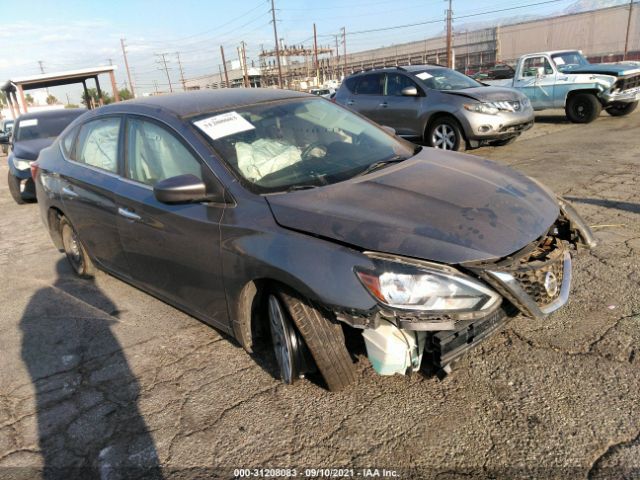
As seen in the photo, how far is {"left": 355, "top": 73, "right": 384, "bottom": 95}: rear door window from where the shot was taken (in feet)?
32.4

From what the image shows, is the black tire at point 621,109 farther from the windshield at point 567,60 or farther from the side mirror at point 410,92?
the side mirror at point 410,92

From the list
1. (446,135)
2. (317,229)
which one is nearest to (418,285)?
(317,229)

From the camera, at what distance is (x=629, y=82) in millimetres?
11125

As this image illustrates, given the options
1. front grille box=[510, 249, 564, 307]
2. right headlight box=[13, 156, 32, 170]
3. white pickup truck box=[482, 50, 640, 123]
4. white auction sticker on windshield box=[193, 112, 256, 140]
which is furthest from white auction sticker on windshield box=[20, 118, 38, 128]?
white pickup truck box=[482, 50, 640, 123]

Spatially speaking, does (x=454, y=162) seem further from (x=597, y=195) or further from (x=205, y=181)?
(x=597, y=195)

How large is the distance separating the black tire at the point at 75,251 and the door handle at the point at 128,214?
1232 mm

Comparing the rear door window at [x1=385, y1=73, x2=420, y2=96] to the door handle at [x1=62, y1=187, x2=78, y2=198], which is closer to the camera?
the door handle at [x1=62, y1=187, x2=78, y2=198]

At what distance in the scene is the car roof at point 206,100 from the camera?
3.18m

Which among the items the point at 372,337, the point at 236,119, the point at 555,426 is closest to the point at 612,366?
the point at 555,426

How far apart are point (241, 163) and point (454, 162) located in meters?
1.40

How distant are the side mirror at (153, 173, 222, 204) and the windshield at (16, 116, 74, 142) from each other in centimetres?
824

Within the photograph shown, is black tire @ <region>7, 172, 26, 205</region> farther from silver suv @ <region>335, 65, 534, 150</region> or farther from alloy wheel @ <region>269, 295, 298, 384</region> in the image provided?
alloy wheel @ <region>269, 295, 298, 384</region>

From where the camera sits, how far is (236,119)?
3105mm

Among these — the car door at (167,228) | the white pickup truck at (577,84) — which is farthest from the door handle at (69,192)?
the white pickup truck at (577,84)
